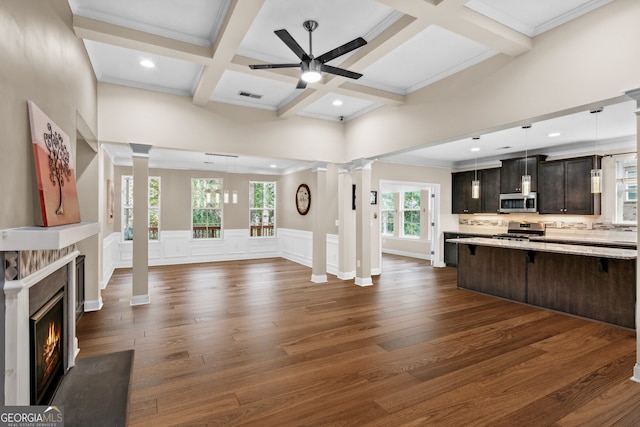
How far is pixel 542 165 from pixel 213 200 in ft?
25.1

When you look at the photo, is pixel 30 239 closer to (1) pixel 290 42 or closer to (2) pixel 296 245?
(1) pixel 290 42

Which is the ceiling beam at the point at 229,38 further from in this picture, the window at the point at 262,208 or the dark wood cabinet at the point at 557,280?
the window at the point at 262,208

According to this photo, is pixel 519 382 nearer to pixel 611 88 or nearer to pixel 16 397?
pixel 611 88

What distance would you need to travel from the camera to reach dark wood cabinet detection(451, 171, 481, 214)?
800cm

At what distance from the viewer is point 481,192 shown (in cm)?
800

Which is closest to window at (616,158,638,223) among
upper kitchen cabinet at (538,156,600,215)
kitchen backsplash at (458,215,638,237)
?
kitchen backsplash at (458,215,638,237)

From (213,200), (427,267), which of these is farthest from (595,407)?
(213,200)

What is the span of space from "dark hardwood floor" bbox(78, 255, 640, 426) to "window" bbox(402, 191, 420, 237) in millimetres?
4806

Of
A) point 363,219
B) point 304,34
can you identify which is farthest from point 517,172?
point 304,34

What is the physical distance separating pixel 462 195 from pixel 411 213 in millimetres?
2124

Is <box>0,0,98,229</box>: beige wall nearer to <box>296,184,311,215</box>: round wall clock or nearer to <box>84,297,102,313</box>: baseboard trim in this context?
<box>84,297,102,313</box>: baseboard trim

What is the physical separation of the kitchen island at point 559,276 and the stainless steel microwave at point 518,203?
2.29 metres

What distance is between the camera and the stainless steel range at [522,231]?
7.09 meters

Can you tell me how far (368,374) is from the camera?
8.84ft
